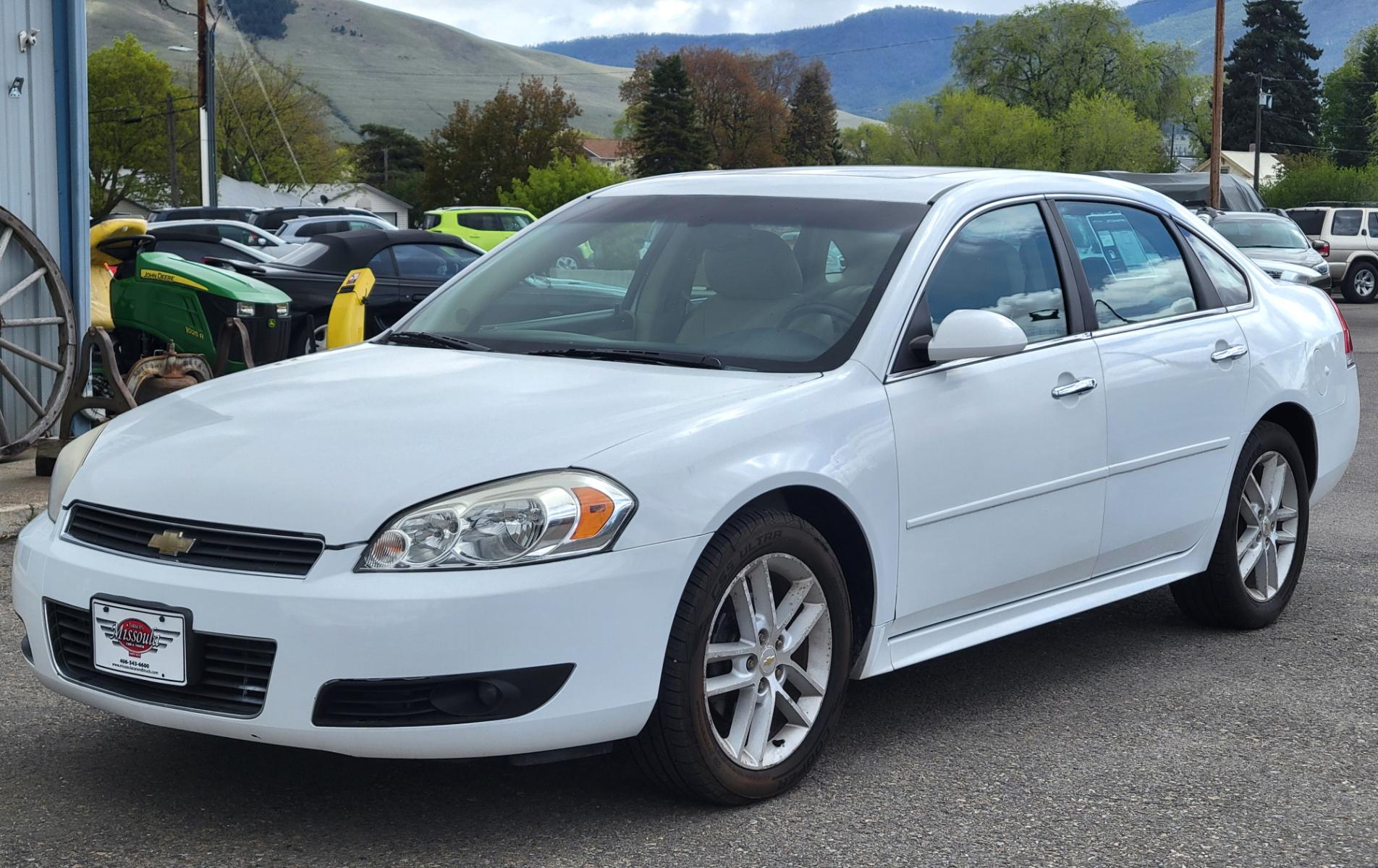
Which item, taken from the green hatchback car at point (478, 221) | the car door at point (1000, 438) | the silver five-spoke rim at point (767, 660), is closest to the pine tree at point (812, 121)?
the green hatchback car at point (478, 221)

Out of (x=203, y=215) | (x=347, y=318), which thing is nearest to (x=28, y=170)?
(x=347, y=318)

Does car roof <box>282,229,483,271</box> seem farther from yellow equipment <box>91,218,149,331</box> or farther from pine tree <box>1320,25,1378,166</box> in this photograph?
pine tree <box>1320,25,1378,166</box>

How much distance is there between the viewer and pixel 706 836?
3.66 meters

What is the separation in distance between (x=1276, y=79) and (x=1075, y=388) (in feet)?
356

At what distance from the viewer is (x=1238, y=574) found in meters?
5.59

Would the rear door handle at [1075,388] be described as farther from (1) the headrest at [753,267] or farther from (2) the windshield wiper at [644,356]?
(2) the windshield wiper at [644,356]

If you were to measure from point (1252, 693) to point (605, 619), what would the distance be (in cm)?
246

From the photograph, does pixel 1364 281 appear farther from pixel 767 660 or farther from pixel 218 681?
pixel 218 681

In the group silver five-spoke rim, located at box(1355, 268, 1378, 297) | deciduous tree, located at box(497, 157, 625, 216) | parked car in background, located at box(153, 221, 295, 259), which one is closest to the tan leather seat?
parked car in background, located at box(153, 221, 295, 259)

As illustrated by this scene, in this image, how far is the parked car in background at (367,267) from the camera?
15.0 m

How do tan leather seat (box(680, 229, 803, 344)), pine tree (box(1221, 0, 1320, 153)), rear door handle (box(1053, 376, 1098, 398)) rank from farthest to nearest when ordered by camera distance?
pine tree (box(1221, 0, 1320, 153)), rear door handle (box(1053, 376, 1098, 398)), tan leather seat (box(680, 229, 803, 344))

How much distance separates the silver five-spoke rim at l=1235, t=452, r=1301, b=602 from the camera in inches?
223

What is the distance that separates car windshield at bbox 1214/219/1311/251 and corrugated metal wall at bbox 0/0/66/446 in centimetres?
2011

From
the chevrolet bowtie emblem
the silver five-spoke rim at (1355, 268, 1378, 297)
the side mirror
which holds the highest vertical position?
the side mirror
